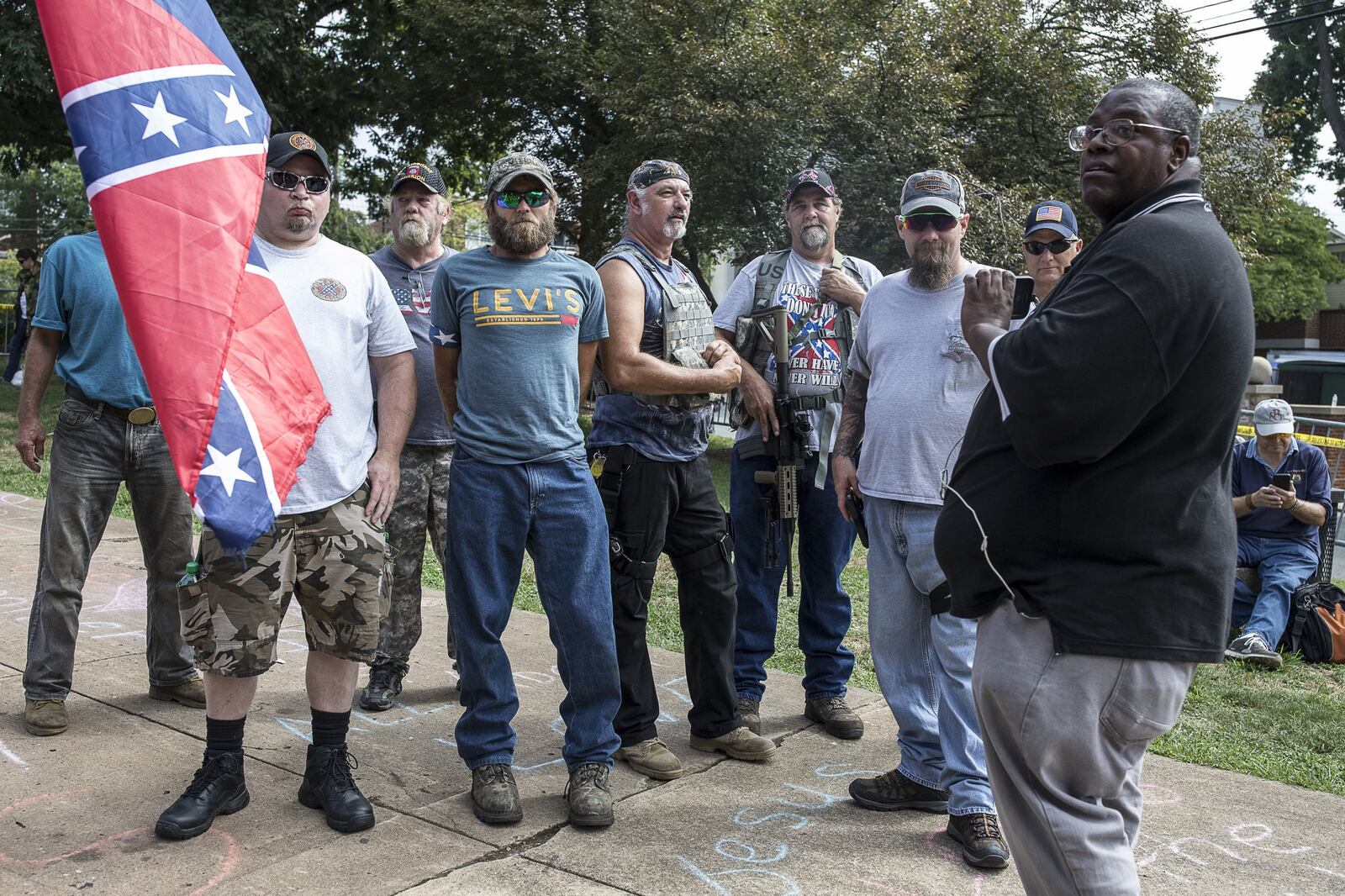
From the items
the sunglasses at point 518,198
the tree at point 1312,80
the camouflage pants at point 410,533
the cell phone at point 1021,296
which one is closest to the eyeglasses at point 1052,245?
the sunglasses at point 518,198

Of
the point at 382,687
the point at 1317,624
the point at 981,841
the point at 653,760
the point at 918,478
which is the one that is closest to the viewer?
the point at 981,841

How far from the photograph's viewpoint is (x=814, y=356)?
15.3 feet

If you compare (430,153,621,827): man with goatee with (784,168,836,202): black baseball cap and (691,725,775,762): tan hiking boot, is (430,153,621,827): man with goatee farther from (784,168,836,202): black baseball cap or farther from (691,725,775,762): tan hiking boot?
(784,168,836,202): black baseball cap

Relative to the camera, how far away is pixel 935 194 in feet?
12.9

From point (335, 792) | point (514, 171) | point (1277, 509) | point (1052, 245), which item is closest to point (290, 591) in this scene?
point (335, 792)

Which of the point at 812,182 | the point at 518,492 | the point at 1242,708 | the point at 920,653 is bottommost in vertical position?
the point at 1242,708

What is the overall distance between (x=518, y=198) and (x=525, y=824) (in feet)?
A: 6.37

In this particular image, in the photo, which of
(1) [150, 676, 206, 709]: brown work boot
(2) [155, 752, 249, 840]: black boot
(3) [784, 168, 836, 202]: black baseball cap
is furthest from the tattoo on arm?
(1) [150, 676, 206, 709]: brown work boot

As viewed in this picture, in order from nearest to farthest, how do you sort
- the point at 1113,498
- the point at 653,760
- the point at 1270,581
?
the point at 1113,498 < the point at 653,760 < the point at 1270,581

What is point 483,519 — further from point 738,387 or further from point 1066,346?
point 1066,346

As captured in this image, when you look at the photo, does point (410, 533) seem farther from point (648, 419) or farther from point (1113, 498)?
point (1113, 498)

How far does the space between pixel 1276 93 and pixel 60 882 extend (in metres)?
37.6

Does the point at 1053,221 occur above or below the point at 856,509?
above

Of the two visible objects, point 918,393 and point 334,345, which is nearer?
point 334,345
